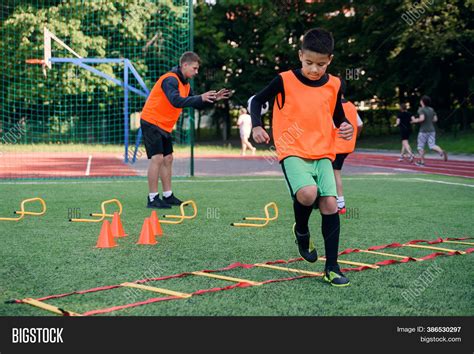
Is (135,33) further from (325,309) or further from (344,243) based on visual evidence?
(325,309)

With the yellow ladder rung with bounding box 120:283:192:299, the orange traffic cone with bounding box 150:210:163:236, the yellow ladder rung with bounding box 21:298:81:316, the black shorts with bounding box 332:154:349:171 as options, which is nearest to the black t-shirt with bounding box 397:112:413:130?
the black shorts with bounding box 332:154:349:171

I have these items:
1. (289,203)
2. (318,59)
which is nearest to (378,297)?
(318,59)

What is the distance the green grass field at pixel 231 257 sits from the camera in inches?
162

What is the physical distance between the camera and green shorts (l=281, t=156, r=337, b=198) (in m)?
4.89

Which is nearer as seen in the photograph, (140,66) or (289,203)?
(289,203)

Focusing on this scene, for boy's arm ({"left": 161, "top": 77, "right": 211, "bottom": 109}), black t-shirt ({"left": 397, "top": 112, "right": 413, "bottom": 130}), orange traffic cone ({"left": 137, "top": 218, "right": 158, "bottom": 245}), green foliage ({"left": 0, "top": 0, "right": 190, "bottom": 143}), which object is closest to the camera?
orange traffic cone ({"left": 137, "top": 218, "right": 158, "bottom": 245})

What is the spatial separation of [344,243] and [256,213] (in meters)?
2.47

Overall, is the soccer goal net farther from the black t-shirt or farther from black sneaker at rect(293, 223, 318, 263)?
black sneaker at rect(293, 223, 318, 263)

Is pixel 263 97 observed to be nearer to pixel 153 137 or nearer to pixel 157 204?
pixel 153 137

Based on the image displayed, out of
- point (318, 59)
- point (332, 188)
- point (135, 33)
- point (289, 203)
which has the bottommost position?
point (289, 203)

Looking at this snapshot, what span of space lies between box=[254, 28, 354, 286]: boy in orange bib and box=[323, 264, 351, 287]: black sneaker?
0.01m

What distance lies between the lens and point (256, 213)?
8852 mm

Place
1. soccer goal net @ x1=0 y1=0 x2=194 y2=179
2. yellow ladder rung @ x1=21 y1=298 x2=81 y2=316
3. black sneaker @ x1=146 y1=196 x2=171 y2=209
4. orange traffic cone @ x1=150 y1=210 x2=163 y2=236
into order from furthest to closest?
soccer goal net @ x1=0 y1=0 x2=194 y2=179, black sneaker @ x1=146 y1=196 x2=171 y2=209, orange traffic cone @ x1=150 y1=210 x2=163 y2=236, yellow ladder rung @ x1=21 y1=298 x2=81 y2=316

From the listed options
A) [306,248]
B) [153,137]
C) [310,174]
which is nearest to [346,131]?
[310,174]
